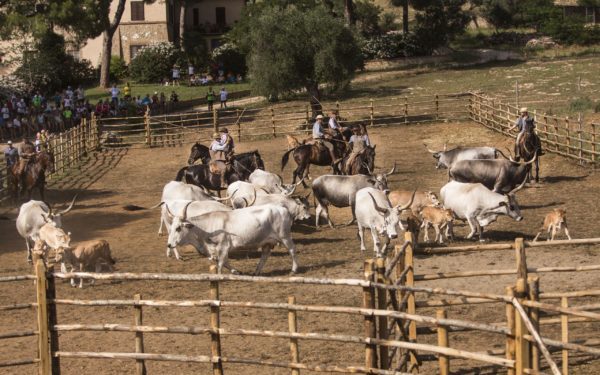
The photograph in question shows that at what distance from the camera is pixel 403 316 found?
32.8 ft

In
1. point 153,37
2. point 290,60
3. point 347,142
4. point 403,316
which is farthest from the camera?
point 153,37

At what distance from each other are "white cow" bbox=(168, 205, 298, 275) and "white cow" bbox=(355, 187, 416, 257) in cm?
174

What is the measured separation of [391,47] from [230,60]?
8.81 meters

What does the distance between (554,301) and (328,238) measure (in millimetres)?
7275

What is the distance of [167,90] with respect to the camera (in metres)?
55.8

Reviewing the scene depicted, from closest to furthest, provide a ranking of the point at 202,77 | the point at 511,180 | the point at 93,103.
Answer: the point at 511,180, the point at 93,103, the point at 202,77

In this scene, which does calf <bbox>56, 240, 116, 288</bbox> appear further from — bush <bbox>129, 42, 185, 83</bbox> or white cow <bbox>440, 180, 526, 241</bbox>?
bush <bbox>129, 42, 185, 83</bbox>

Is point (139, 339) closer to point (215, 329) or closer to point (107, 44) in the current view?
point (215, 329)

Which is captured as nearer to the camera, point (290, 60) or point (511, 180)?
point (511, 180)

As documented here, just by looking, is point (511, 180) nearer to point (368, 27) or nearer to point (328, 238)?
point (328, 238)

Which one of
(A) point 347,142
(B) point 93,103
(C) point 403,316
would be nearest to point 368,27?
(B) point 93,103

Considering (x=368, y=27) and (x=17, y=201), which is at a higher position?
(x=368, y=27)

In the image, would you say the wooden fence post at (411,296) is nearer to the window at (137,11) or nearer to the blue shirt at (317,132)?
the blue shirt at (317,132)

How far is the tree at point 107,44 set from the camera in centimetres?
5544
